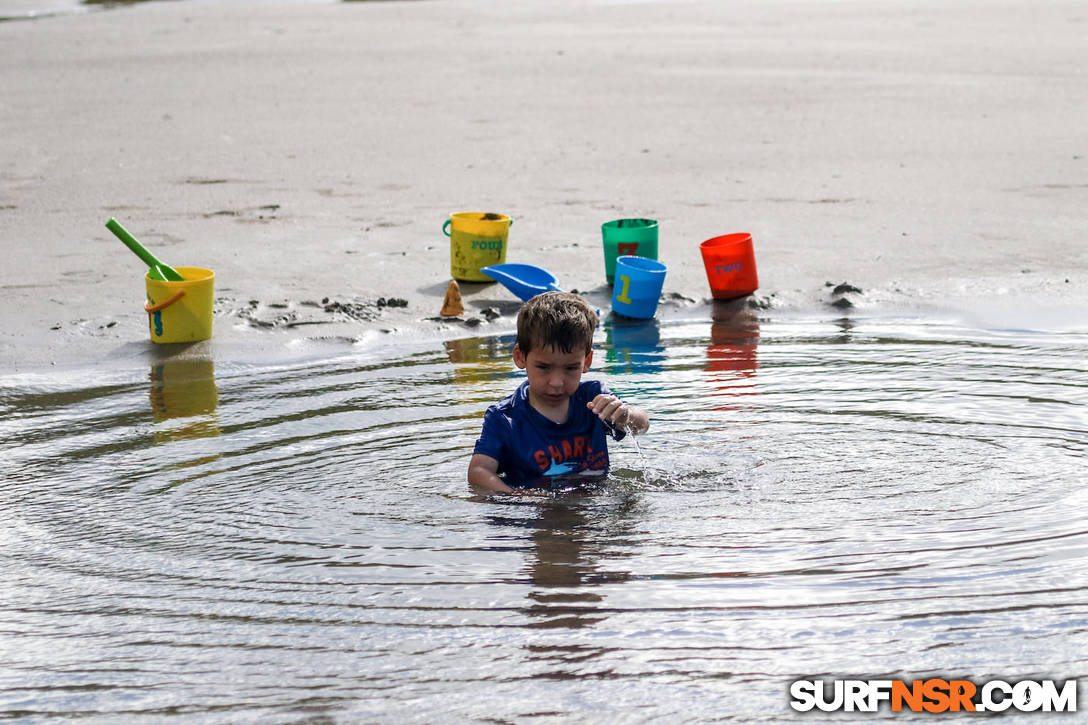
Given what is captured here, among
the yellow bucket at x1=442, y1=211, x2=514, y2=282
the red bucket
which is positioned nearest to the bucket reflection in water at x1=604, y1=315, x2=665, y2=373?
the red bucket

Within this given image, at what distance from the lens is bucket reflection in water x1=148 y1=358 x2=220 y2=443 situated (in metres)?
5.66

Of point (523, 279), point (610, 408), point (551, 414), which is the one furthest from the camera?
point (523, 279)

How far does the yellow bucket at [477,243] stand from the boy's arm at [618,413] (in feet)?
12.2

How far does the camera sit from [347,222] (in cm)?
979

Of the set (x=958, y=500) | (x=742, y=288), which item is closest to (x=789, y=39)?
(x=742, y=288)

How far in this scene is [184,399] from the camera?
243 inches

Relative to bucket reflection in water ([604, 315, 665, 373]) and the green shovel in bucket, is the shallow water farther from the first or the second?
the green shovel in bucket

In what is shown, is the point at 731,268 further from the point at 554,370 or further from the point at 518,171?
A: the point at 518,171

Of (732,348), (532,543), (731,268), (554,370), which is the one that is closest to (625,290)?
(731,268)

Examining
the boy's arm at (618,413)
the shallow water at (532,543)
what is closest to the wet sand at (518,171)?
the shallow water at (532,543)

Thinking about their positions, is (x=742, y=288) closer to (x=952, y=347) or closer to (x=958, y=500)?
(x=952, y=347)

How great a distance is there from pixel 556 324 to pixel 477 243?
12.7 ft

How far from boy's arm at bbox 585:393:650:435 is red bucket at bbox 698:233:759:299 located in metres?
3.27

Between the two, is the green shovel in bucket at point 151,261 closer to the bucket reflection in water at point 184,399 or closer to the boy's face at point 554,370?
the bucket reflection in water at point 184,399
